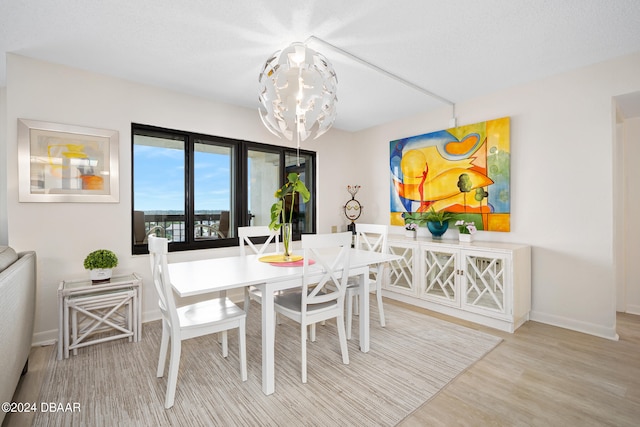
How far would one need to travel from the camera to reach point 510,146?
10.3ft

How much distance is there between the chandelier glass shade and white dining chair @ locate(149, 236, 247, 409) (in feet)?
3.86

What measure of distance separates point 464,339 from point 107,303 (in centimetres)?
304

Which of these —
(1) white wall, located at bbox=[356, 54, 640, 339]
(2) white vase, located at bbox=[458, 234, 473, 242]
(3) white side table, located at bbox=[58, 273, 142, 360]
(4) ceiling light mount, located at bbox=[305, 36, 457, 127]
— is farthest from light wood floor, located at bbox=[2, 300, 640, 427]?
(4) ceiling light mount, located at bbox=[305, 36, 457, 127]

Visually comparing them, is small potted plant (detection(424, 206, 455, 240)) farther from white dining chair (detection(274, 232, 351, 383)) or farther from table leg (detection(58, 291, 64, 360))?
table leg (detection(58, 291, 64, 360))

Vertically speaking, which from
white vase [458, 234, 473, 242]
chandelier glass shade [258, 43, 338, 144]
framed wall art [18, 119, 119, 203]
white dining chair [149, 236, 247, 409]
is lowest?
white dining chair [149, 236, 247, 409]

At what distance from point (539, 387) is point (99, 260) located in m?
3.43

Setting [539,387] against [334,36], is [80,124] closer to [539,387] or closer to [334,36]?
[334,36]

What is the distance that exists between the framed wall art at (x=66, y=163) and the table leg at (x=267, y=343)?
199 centimetres

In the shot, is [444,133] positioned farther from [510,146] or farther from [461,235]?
[461,235]

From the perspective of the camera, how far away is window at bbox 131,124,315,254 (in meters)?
3.15

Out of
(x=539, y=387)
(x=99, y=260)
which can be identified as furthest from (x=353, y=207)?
(x=99, y=260)

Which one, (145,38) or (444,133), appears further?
(444,133)

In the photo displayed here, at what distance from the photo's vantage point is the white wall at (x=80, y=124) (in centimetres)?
245

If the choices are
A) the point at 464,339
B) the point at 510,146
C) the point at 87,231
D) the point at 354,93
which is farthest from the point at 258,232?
the point at 510,146
